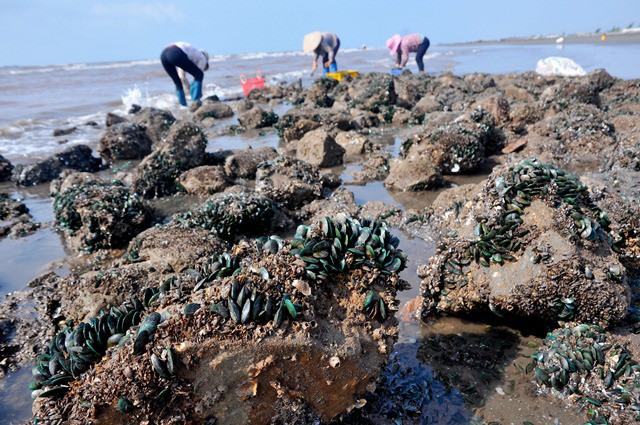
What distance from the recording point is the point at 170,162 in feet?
30.8

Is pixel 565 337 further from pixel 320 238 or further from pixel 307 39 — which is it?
pixel 307 39

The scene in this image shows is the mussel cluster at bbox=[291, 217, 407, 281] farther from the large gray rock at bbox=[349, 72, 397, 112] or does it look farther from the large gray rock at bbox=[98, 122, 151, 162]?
the large gray rock at bbox=[349, 72, 397, 112]

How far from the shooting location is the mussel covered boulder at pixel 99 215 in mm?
6832

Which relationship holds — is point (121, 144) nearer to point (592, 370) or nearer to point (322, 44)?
point (592, 370)

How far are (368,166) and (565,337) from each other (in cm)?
639

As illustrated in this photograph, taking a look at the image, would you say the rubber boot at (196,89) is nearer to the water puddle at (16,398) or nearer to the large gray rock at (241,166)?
the large gray rock at (241,166)

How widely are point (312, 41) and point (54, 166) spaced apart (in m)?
17.1

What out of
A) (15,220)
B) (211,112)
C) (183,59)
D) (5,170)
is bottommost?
(15,220)

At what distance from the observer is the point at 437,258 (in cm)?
453

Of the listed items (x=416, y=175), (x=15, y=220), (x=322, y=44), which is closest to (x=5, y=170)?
(x=15, y=220)

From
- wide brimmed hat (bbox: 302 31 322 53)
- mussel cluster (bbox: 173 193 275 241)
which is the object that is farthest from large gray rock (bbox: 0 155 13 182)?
wide brimmed hat (bbox: 302 31 322 53)

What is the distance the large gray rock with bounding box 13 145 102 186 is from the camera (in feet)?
34.7

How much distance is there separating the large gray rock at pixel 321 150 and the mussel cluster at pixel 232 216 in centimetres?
343

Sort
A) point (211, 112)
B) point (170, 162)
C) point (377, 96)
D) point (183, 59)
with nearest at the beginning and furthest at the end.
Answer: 1. point (170, 162)
2. point (377, 96)
3. point (211, 112)
4. point (183, 59)
